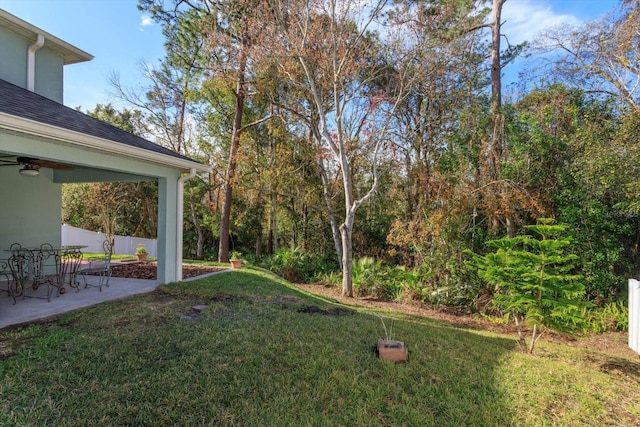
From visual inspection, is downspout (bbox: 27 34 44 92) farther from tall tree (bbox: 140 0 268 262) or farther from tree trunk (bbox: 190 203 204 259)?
tree trunk (bbox: 190 203 204 259)

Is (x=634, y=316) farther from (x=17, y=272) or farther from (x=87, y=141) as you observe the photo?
(x=17, y=272)

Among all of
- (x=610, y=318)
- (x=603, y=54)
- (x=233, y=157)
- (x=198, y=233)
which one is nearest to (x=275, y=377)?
(x=610, y=318)

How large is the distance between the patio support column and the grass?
6.25ft

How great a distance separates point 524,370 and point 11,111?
761cm

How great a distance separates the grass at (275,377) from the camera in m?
2.82

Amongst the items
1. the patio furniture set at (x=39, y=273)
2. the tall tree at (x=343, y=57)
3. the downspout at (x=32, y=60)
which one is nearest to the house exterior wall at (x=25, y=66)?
the downspout at (x=32, y=60)

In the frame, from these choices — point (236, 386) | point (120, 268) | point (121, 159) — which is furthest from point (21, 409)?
point (120, 268)

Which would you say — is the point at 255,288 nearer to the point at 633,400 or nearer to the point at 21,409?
the point at 21,409

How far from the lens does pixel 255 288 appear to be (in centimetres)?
783

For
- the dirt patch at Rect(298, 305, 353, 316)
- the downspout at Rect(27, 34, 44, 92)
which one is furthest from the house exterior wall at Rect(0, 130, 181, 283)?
the dirt patch at Rect(298, 305, 353, 316)

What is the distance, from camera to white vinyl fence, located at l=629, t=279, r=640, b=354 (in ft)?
20.0

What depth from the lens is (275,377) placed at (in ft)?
11.2

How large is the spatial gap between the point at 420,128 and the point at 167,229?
8897mm

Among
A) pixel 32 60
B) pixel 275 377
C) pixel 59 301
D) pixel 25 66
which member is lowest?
pixel 275 377
